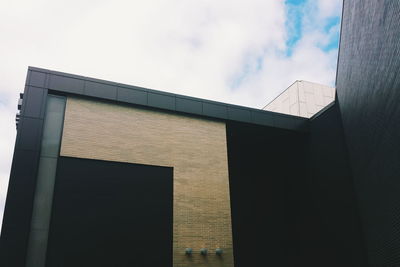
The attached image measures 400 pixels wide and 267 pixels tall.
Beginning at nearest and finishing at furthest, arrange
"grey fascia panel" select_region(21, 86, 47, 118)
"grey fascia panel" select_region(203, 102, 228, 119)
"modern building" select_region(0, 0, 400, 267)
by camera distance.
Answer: "modern building" select_region(0, 0, 400, 267), "grey fascia panel" select_region(21, 86, 47, 118), "grey fascia panel" select_region(203, 102, 228, 119)

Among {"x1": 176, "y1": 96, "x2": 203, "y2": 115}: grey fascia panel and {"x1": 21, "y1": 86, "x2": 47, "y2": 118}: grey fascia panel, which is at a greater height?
{"x1": 176, "y1": 96, "x2": 203, "y2": 115}: grey fascia panel

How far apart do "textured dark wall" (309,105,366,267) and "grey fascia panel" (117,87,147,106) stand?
6.81 metres

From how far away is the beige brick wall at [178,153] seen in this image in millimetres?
11720

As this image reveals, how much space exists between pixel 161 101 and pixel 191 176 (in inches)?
107

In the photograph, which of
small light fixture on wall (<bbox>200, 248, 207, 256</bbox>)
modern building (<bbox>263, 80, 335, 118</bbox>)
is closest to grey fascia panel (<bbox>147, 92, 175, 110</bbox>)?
small light fixture on wall (<bbox>200, 248, 207, 256</bbox>)

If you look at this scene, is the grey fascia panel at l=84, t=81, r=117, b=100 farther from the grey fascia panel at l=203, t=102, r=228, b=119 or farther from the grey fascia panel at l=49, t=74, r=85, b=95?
the grey fascia panel at l=203, t=102, r=228, b=119

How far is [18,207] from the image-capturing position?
32.5ft

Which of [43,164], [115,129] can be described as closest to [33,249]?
[43,164]

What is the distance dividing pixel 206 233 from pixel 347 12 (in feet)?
25.4

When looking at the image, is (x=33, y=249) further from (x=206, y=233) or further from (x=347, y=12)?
(x=347, y=12)

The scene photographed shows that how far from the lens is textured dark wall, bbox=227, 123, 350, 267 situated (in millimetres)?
15125

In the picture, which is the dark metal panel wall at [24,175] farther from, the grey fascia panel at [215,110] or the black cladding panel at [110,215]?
the grey fascia panel at [215,110]

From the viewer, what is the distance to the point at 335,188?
13570 millimetres

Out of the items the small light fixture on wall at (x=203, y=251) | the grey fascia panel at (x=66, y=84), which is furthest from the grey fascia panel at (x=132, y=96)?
the small light fixture on wall at (x=203, y=251)
